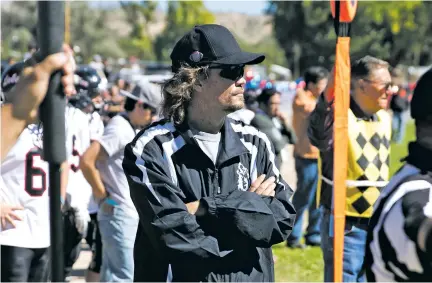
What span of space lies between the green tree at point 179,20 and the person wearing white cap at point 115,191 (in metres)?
62.1

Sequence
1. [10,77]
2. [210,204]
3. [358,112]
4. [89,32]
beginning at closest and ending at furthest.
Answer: [210,204] → [10,77] → [358,112] → [89,32]

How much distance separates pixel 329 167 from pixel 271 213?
7.78ft

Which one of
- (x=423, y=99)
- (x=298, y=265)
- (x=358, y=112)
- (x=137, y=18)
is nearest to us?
(x=423, y=99)

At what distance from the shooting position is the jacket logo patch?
142 inches

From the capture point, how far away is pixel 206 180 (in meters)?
3.55

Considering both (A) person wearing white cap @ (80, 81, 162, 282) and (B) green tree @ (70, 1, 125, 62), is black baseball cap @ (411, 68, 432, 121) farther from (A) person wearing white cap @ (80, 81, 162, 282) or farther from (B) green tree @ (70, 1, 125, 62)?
(B) green tree @ (70, 1, 125, 62)

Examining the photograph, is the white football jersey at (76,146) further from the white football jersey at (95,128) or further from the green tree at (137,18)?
the green tree at (137,18)

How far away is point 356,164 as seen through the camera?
560 cm

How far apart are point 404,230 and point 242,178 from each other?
1101mm

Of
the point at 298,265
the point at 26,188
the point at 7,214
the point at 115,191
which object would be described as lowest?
the point at 298,265

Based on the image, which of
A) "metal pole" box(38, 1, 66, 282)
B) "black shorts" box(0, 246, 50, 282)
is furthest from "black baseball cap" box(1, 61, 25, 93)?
"metal pole" box(38, 1, 66, 282)

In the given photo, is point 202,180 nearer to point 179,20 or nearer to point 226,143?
point 226,143

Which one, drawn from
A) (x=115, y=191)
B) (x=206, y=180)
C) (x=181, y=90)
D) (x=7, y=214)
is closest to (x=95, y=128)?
(x=115, y=191)

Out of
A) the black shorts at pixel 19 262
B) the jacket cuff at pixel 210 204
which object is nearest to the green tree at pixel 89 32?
the black shorts at pixel 19 262
